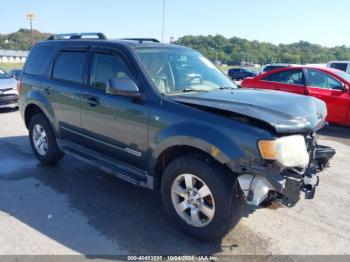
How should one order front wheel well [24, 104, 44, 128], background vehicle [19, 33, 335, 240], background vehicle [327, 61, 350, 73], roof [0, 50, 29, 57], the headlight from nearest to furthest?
1. the headlight
2. background vehicle [19, 33, 335, 240]
3. front wheel well [24, 104, 44, 128]
4. background vehicle [327, 61, 350, 73]
5. roof [0, 50, 29, 57]

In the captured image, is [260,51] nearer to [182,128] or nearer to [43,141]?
[43,141]

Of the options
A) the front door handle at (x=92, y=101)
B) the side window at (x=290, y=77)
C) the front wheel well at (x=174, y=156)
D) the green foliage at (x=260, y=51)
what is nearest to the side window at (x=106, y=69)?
the front door handle at (x=92, y=101)

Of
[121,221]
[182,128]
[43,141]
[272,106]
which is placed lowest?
[121,221]

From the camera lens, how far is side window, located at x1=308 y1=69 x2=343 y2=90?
833cm

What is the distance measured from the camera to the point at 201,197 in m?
3.31

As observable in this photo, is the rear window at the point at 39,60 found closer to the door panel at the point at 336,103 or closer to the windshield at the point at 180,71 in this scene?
the windshield at the point at 180,71

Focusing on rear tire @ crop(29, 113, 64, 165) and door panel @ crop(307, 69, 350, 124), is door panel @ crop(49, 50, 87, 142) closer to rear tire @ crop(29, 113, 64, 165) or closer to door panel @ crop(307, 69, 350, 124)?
rear tire @ crop(29, 113, 64, 165)

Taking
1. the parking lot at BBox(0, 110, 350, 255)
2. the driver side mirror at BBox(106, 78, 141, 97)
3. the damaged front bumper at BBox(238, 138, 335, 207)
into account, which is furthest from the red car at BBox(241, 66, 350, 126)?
the driver side mirror at BBox(106, 78, 141, 97)

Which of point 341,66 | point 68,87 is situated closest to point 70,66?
point 68,87

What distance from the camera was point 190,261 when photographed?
3.08 metres

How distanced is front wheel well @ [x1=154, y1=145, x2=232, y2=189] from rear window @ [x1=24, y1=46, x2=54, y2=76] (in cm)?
275

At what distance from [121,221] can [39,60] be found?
3.19m

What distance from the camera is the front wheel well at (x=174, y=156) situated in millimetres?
3313

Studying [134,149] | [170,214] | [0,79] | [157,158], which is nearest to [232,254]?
[170,214]
